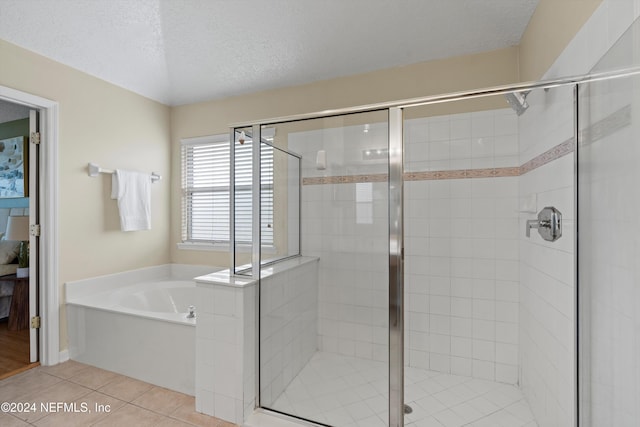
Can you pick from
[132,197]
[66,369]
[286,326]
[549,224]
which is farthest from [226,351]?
[132,197]

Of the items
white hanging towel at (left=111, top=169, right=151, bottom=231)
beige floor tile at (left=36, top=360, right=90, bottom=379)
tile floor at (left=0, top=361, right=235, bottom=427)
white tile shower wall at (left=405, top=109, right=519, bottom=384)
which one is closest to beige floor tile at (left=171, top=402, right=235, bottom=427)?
tile floor at (left=0, top=361, right=235, bottom=427)

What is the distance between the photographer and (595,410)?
1.10 m

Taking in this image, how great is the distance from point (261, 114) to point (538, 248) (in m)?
2.48

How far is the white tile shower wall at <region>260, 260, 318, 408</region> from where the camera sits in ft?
5.93

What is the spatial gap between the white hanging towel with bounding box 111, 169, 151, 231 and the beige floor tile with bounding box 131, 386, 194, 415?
149 cm

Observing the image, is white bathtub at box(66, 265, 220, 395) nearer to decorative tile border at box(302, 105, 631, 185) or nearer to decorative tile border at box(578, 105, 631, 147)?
decorative tile border at box(302, 105, 631, 185)

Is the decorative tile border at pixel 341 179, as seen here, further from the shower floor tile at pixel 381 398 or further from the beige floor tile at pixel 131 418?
the beige floor tile at pixel 131 418

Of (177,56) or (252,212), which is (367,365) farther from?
(177,56)

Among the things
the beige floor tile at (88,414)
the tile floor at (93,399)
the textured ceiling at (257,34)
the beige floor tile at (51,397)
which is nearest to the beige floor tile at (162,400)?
the tile floor at (93,399)

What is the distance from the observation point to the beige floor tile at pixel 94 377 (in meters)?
2.06

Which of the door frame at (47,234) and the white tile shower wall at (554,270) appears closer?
the white tile shower wall at (554,270)

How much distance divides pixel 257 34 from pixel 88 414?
271 cm

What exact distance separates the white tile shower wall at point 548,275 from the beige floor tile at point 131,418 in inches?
80.5

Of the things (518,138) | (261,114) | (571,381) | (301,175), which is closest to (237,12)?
(261,114)
